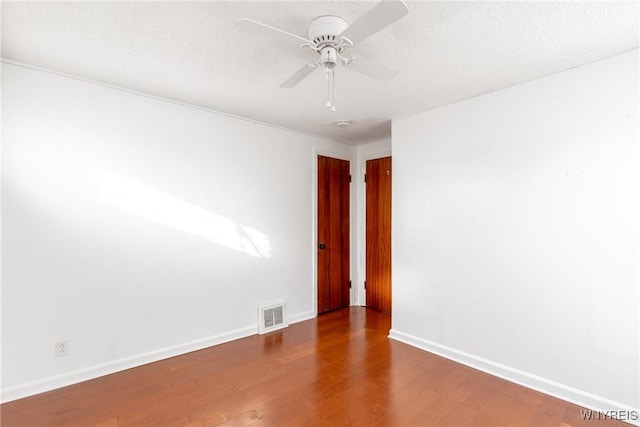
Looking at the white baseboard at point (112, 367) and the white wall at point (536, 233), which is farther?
the white baseboard at point (112, 367)

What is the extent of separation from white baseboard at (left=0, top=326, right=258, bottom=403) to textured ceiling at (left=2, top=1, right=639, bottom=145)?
229cm

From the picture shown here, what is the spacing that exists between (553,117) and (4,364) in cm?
430

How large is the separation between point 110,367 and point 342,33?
9.82 feet

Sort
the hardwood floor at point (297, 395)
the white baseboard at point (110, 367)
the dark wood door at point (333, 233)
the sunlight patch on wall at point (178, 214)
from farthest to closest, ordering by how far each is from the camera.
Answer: the dark wood door at point (333, 233) < the sunlight patch on wall at point (178, 214) < the white baseboard at point (110, 367) < the hardwood floor at point (297, 395)

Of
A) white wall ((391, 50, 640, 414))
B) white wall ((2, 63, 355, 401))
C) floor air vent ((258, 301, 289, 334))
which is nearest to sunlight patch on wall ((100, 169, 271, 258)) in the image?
white wall ((2, 63, 355, 401))

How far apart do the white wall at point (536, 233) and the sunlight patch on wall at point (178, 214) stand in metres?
1.73

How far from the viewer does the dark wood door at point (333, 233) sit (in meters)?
4.17

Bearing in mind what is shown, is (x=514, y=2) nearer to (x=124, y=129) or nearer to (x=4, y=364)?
(x=124, y=129)

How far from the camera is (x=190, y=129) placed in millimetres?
3000

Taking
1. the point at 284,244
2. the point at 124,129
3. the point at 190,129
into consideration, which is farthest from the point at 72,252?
the point at 284,244

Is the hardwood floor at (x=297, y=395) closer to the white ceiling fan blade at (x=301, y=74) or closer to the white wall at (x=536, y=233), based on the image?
the white wall at (x=536, y=233)

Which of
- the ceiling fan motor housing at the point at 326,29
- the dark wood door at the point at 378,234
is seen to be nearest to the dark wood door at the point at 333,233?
the dark wood door at the point at 378,234

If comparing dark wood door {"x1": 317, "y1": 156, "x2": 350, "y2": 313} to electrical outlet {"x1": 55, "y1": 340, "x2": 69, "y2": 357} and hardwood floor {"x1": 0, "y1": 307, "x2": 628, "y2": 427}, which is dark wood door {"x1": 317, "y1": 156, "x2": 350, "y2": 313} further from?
electrical outlet {"x1": 55, "y1": 340, "x2": 69, "y2": 357}

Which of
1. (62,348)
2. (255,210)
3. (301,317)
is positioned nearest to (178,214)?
(255,210)
